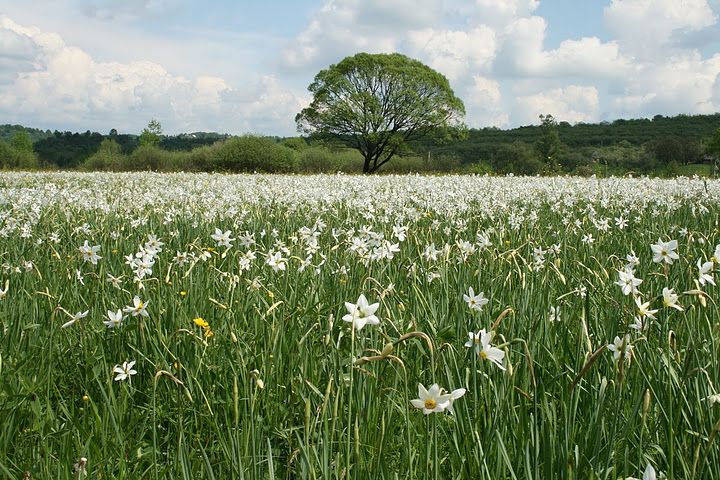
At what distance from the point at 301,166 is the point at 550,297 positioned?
47.4 meters

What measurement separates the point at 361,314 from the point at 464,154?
215ft

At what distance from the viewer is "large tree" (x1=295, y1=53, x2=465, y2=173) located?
54.7 meters

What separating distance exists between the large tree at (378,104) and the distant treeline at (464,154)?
83.9 inches

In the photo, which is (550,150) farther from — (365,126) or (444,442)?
(444,442)

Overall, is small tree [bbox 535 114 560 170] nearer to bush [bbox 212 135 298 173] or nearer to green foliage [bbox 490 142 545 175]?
green foliage [bbox 490 142 545 175]

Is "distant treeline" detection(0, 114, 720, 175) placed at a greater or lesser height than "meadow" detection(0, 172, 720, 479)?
greater

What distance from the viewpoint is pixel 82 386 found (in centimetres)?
304

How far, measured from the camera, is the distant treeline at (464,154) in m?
45.3

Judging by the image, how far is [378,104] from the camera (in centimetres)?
5525

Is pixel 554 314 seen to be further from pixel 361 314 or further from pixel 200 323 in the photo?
pixel 200 323

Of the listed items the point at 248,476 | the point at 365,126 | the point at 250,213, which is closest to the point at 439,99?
the point at 365,126

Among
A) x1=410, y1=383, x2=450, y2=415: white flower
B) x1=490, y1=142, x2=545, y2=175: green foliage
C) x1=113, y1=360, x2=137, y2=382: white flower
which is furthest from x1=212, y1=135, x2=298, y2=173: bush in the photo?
x1=410, y1=383, x2=450, y2=415: white flower

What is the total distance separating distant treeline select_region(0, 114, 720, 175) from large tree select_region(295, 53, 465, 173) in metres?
2.13

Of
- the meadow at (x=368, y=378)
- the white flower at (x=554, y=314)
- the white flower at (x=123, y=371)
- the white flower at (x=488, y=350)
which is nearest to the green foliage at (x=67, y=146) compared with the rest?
the meadow at (x=368, y=378)
